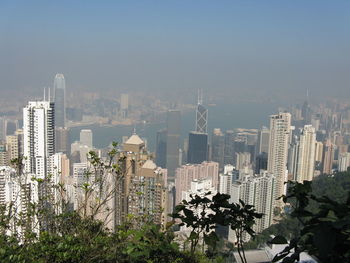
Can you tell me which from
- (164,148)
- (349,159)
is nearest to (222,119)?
(164,148)

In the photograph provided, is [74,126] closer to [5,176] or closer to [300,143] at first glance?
[300,143]

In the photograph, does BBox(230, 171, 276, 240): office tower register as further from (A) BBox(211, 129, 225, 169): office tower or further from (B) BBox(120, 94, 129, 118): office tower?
(B) BBox(120, 94, 129, 118): office tower

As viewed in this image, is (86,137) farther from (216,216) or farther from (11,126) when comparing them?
A: (216,216)

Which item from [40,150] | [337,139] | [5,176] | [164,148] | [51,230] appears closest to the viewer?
[51,230]

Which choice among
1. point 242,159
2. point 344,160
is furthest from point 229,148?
point 344,160

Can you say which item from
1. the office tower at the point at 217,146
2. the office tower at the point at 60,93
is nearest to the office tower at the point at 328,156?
the office tower at the point at 217,146

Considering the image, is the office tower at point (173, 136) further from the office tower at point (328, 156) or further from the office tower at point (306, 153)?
the office tower at point (328, 156)
